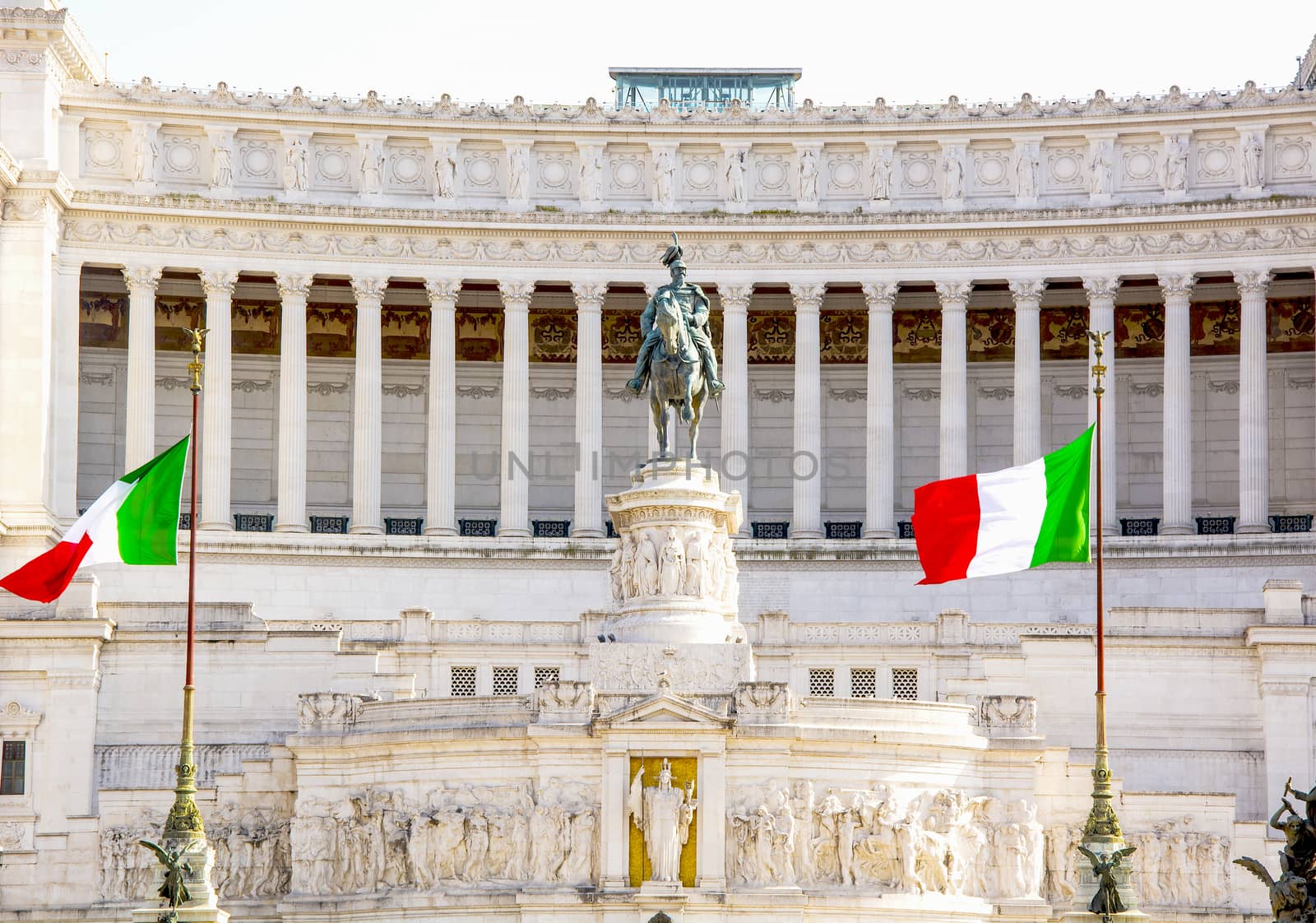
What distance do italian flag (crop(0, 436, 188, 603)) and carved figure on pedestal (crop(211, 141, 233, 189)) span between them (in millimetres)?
31224

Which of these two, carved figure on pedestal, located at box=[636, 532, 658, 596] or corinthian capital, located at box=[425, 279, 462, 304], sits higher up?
corinthian capital, located at box=[425, 279, 462, 304]

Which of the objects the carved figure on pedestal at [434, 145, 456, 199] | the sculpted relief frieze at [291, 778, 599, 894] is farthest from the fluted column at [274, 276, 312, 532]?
the sculpted relief frieze at [291, 778, 599, 894]

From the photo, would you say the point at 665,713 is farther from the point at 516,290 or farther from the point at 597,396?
the point at 516,290

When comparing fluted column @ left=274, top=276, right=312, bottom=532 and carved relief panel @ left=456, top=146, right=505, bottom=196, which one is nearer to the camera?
fluted column @ left=274, top=276, right=312, bottom=532

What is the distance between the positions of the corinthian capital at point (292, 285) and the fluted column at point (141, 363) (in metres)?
4.10

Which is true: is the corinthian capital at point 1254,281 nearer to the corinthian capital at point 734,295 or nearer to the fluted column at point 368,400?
the corinthian capital at point 734,295

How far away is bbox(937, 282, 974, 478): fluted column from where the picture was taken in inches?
3780

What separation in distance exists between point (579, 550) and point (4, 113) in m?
23.9

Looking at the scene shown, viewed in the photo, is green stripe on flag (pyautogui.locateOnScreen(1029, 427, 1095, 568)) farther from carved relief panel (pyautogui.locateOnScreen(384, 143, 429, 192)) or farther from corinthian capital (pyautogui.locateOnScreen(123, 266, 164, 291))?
corinthian capital (pyautogui.locateOnScreen(123, 266, 164, 291))

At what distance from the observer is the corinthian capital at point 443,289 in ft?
316

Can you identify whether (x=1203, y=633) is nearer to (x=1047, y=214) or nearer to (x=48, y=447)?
Result: (x=1047, y=214)

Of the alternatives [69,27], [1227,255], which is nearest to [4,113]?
[69,27]

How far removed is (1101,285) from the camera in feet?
313

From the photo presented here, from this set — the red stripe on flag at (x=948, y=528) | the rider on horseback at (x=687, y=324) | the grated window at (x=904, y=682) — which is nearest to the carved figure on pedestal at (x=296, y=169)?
the rider on horseback at (x=687, y=324)
